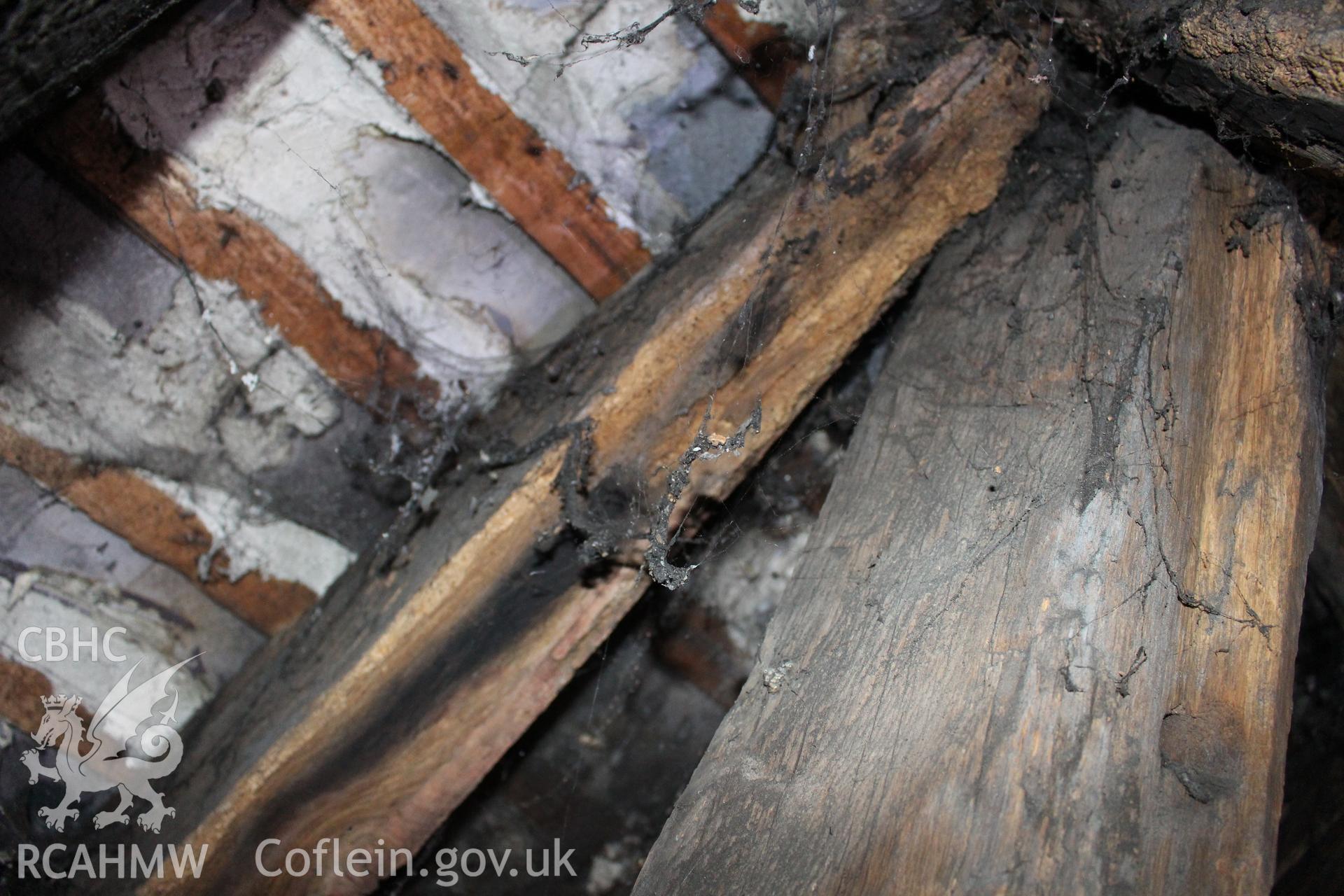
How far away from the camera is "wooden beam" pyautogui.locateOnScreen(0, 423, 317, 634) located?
54.3 inches

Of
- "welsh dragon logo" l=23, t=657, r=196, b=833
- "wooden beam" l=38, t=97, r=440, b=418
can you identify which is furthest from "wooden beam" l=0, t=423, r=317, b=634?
"wooden beam" l=38, t=97, r=440, b=418

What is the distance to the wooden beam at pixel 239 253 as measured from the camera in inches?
48.8

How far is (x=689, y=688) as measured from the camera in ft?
5.22

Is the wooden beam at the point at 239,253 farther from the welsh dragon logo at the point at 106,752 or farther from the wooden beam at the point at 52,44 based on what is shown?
the welsh dragon logo at the point at 106,752

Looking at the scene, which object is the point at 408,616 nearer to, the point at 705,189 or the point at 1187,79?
the point at 705,189

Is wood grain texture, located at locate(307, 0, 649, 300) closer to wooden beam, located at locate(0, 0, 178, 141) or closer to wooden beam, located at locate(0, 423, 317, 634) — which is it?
wooden beam, located at locate(0, 0, 178, 141)

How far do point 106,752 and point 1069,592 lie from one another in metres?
1.63

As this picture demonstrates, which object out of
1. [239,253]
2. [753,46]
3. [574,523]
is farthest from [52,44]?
[753,46]

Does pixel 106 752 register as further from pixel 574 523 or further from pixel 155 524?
pixel 574 523

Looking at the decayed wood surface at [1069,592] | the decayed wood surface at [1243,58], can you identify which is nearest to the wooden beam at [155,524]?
the decayed wood surface at [1069,592]

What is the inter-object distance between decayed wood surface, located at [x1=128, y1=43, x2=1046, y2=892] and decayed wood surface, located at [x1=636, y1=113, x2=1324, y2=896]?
160 millimetres

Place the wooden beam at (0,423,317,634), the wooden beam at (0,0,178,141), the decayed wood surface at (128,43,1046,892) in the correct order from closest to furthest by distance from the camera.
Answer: the wooden beam at (0,0,178,141) → the decayed wood surface at (128,43,1046,892) → the wooden beam at (0,423,317,634)

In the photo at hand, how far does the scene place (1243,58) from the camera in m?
0.88

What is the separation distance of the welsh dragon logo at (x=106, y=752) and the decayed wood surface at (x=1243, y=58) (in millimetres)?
1848
